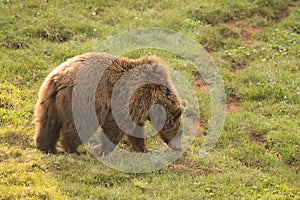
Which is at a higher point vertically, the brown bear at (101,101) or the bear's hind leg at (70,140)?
the brown bear at (101,101)

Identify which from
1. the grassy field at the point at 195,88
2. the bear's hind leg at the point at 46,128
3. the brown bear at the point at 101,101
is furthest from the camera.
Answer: the bear's hind leg at the point at 46,128

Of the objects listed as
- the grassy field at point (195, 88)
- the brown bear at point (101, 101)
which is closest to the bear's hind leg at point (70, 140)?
the brown bear at point (101, 101)

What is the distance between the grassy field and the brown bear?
0.37 m

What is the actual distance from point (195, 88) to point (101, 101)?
3131mm

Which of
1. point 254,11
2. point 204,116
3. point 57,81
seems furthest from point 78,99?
point 254,11

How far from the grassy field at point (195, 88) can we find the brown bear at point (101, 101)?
369 mm

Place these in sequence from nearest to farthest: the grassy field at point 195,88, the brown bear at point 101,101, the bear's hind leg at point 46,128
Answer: the grassy field at point 195,88, the brown bear at point 101,101, the bear's hind leg at point 46,128

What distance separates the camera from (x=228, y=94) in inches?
410

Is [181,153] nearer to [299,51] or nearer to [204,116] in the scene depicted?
[204,116]

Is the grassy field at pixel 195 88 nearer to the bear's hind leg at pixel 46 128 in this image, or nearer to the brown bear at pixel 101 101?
the bear's hind leg at pixel 46 128

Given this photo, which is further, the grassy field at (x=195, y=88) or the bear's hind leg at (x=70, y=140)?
the bear's hind leg at (x=70, y=140)

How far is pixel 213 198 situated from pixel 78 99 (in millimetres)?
2282

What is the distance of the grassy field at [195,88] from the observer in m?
7.29

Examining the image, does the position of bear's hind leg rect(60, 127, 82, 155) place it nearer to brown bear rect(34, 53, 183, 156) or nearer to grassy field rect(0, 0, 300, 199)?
brown bear rect(34, 53, 183, 156)
